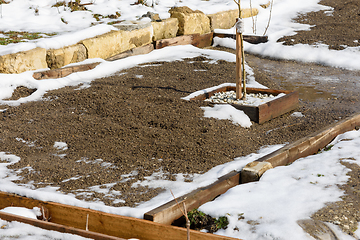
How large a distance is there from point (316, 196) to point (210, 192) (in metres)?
0.74

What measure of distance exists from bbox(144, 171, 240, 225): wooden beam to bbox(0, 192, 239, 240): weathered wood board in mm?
91

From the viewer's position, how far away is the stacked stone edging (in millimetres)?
5816

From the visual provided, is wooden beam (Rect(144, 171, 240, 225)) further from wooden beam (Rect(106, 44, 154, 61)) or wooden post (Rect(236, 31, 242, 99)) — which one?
wooden beam (Rect(106, 44, 154, 61))

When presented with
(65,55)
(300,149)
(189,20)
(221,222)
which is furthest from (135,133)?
(189,20)

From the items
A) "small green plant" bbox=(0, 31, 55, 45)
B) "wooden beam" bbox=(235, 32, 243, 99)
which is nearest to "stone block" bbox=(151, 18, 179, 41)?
"small green plant" bbox=(0, 31, 55, 45)

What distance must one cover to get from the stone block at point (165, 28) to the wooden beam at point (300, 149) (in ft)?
16.3

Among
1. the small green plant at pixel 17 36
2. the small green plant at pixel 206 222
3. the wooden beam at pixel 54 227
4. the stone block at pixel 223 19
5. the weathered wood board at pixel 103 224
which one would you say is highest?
the small green plant at pixel 17 36

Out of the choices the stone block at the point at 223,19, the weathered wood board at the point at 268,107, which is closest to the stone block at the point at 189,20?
the stone block at the point at 223,19

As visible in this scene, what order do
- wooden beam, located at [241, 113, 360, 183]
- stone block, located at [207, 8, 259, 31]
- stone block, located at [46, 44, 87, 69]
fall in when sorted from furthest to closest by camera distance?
stone block, located at [207, 8, 259, 31], stone block, located at [46, 44, 87, 69], wooden beam, located at [241, 113, 360, 183]

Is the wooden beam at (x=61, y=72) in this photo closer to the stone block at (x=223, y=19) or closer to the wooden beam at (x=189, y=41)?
the wooden beam at (x=189, y=41)

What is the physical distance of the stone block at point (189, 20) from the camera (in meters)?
8.59

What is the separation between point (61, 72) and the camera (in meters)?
6.11

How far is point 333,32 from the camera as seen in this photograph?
29.5 feet

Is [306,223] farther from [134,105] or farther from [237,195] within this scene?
[134,105]
